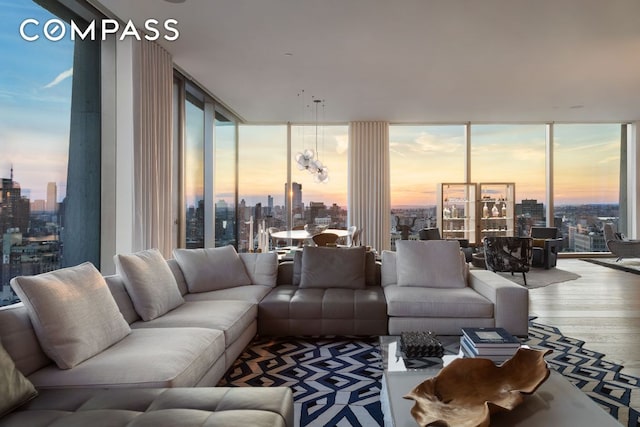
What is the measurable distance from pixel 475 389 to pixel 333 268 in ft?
7.48

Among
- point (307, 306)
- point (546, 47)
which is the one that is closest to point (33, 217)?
point (307, 306)

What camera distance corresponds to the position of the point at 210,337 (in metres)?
2.36

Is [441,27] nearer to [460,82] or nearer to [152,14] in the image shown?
[460,82]

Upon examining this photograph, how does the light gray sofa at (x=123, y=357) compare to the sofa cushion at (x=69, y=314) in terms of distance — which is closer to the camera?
Result: the light gray sofa at (x=123, y=357)

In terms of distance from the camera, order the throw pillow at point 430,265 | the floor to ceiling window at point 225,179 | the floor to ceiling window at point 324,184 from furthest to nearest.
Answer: the floor to ceiling window at point 324,184
the floor to ceiling window at point 225,179
the throw pillow at point 430,265

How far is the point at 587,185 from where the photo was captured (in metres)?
8.91

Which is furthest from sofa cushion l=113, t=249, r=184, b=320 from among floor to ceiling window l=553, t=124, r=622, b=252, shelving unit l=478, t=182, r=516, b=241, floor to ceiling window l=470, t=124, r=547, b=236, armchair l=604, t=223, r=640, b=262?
floor to ceiling window l=553, t=124, r=622, b=252

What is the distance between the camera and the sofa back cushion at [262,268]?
156 inches

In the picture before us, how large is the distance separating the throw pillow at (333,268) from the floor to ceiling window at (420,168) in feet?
16.7

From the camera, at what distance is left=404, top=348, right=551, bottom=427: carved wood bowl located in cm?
144

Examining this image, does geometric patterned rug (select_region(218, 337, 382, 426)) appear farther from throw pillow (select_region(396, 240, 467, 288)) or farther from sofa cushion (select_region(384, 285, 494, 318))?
throw pillow (select_region(396, 240, 467, 288))

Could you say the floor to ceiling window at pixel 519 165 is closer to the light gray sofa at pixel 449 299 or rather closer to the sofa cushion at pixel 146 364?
the light gray sofa at pixel 449 299

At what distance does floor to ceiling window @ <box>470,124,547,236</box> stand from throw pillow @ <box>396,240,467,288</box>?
18.5 ft

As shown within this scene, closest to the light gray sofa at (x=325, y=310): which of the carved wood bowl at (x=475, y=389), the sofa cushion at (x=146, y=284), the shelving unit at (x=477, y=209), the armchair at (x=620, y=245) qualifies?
the sofa cushion at (x=146, y=284)
